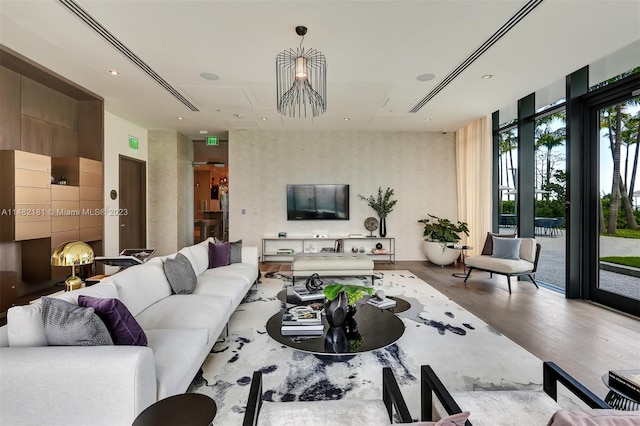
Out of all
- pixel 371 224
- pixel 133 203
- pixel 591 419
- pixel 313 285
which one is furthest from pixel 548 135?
pixel 133 203

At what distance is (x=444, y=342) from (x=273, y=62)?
11.3ft

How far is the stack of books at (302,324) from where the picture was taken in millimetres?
2283

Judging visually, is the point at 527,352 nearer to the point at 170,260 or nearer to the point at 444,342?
the point at 444,342

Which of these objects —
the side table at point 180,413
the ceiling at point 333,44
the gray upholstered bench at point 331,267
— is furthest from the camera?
the gray upholstered bench at point 331,267

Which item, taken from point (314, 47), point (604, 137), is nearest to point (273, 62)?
point (314, 47)

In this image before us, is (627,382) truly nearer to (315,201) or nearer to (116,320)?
(116,320)

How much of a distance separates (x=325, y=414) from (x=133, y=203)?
691cm

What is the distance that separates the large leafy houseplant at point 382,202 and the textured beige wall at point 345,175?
13cm

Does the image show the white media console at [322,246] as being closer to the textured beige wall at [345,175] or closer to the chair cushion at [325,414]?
the textured beige wall at [345,175]

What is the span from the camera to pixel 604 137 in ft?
12.6

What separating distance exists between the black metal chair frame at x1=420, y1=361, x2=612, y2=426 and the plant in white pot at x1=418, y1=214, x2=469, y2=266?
4.94 meters

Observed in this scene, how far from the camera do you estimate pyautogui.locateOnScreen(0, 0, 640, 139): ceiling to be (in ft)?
8.65

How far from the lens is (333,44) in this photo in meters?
3.20

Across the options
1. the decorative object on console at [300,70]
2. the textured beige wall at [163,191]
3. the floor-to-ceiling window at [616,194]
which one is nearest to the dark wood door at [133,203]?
the textured beige wall at [163,191]
